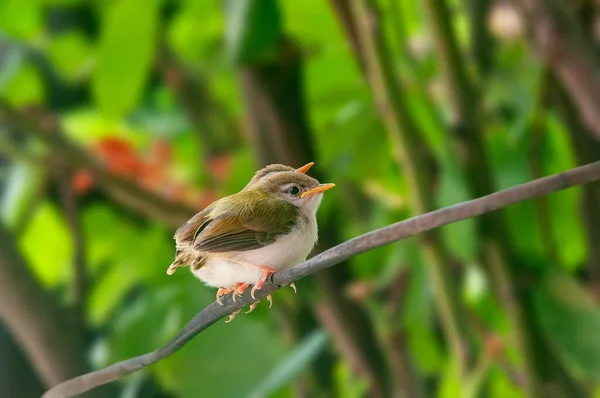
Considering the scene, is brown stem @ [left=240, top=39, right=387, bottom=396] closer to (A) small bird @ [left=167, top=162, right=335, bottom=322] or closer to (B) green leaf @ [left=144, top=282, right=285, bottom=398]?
(B) green leaf @ [left=144, top=282, right=285, bottom=398]

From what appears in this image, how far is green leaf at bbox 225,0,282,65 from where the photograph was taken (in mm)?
453

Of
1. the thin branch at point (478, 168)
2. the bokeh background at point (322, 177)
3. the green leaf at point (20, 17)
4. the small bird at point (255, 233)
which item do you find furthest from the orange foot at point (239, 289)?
the green leaf at point (20, 17)

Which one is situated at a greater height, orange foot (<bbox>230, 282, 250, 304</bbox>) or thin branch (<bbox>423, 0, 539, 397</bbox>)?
orange foot (<bbox>230, 282, 250, 304</bbox>)

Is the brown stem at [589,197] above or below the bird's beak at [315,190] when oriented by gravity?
below

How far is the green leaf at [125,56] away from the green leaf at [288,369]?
0.21 meters

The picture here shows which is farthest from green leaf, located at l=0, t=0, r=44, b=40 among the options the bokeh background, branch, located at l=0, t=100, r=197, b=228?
branch, located at l=0, t=100, r=197, b=228

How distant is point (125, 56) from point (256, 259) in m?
0.35

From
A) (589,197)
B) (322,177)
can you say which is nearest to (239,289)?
(322,177)

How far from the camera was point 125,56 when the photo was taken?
0.55m

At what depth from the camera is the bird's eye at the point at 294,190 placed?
0.25 metres

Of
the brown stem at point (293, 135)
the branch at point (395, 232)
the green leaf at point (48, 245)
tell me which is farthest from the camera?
the green leaf at point (48, 245)

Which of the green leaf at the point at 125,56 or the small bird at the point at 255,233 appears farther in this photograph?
the green leaf at the point at 125,56

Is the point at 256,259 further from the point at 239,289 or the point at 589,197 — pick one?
the point at 589,197

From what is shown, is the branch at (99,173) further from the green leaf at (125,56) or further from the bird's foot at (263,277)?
the bird's foot at (263,277)
